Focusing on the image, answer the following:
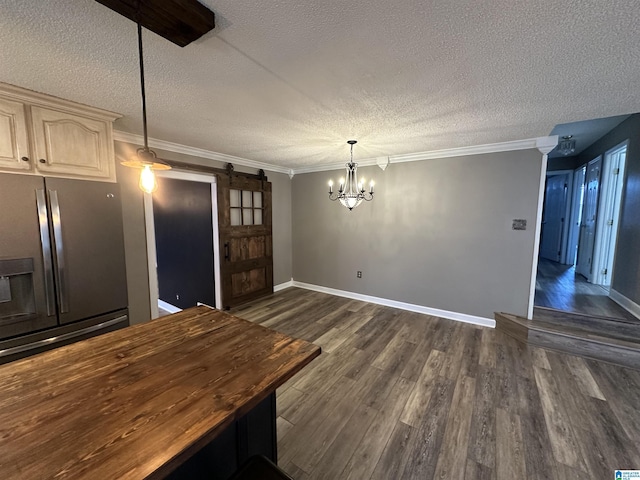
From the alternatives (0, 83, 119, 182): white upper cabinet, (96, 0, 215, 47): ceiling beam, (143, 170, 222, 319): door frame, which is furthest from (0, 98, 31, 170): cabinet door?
(96, 0, 215, 47): ceiling beam

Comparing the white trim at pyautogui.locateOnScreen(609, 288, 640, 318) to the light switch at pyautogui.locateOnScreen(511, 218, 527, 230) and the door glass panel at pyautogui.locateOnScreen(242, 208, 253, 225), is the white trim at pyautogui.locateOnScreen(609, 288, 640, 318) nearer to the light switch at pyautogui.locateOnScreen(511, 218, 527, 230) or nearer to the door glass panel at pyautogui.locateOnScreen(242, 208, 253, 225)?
the light switch at pyautogui.locateOnScreen(511, 218, 527, 230)

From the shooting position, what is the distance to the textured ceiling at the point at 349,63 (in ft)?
3.87

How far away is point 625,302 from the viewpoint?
3.29 m

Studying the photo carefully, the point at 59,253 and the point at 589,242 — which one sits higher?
the point at 59,253

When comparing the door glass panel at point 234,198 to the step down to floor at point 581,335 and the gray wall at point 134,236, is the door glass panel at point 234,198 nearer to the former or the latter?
the gray wall at point 134,236

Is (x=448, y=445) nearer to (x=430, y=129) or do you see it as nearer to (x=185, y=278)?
(x=430, y=129)

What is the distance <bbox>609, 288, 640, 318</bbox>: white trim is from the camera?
304cm

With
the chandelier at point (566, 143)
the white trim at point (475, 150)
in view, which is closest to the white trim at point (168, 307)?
the white trim at point (475, 150)

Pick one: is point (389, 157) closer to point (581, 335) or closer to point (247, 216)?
point (247, 216)

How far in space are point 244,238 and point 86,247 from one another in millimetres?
2327

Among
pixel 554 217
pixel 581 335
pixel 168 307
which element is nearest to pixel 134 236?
pixel 168 307

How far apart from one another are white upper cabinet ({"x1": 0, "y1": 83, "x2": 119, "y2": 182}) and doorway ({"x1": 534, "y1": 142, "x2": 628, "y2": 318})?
5.43 meters

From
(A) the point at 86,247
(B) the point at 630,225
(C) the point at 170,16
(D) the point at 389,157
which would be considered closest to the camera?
(C) the point at 170,16

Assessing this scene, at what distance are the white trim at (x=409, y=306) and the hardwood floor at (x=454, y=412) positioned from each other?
0.32m
